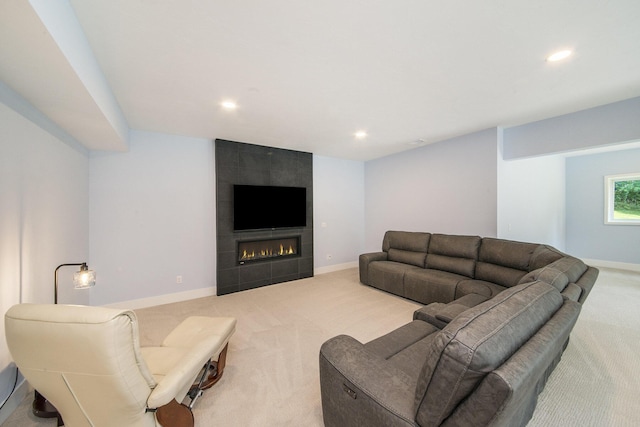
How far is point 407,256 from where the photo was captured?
14.0 ft

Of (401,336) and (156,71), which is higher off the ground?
(156,71)

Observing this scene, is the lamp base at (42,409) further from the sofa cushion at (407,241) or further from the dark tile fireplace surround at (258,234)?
the sofa cushion at (407,241)

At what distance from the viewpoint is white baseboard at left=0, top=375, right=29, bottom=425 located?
1.62 m

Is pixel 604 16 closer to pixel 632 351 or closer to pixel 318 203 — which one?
pixel 632 351

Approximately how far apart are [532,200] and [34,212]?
282 inches

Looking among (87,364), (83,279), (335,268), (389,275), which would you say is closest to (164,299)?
(83,279)

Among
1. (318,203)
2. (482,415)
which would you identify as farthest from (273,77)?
(318,203)

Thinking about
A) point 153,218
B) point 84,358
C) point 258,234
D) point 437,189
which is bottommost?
point 84,358

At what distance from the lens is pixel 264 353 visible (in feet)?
7.63

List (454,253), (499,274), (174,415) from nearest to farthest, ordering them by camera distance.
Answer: (174,415)
(499,274)
(454,253)

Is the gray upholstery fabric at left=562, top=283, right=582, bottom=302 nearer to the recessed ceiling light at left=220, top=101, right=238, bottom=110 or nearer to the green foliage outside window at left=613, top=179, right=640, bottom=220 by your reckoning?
the recessed ceiling light at left=220, top=101, right=238, bottom=110

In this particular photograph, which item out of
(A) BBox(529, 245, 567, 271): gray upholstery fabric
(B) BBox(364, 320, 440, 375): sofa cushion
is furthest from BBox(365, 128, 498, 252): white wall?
(B) BBox(364, 320, 440, 375): sofa cushion

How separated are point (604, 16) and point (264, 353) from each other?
3720 mm

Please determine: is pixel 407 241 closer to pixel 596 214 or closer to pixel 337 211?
pixel 337 211
